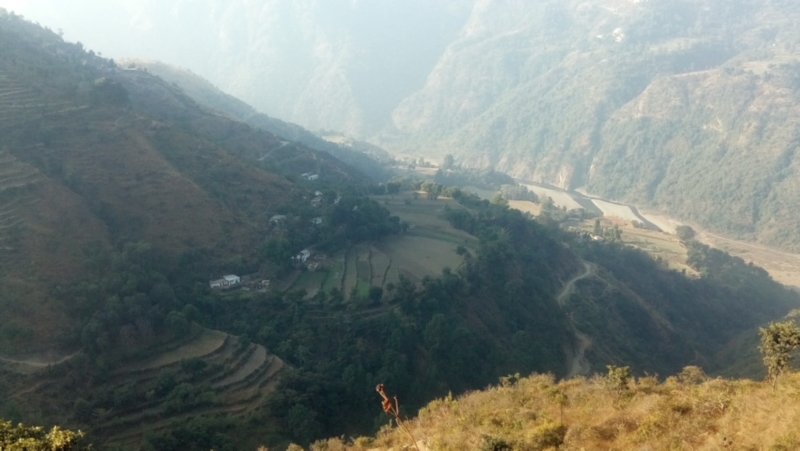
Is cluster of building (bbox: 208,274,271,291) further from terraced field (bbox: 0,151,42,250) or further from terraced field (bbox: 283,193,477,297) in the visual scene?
terraced field (bbox: 0,151,42,250)

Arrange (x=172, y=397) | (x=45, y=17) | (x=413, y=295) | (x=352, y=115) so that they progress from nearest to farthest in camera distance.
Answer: (x=172, y=397)
(x=413, y=295)
(x=45, y=17)
(x=352, y=115)

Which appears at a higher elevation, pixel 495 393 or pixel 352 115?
pixel 352 115

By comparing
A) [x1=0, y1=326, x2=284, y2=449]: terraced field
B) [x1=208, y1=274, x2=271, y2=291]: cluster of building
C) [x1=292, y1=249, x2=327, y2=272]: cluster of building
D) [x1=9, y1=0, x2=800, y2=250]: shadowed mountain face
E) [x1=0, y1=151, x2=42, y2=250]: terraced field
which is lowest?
[x1=0, y1=326, x2=284, y2=449]: terraced field

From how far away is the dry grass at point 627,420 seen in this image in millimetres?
12789

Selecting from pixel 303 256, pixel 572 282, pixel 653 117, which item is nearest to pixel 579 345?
pixel 572 282

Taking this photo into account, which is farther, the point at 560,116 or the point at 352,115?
the point at 352,115

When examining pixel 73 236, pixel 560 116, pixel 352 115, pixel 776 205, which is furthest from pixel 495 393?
pixel 352 115

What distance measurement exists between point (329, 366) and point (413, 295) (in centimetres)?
1010

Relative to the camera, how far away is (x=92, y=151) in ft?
142

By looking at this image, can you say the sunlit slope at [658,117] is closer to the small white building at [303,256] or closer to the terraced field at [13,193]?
the small white building at [303,256]

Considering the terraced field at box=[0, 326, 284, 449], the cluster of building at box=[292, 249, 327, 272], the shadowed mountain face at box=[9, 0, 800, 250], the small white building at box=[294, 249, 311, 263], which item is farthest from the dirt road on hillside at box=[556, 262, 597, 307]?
the shadowed mountain face at box=[9, 0, 800, 250]

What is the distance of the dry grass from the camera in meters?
12.8

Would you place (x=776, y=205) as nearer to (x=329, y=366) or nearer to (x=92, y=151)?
(x=329, y=366)

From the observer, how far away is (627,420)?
15.4 meters
